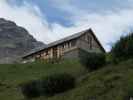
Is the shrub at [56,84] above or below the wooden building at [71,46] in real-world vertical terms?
below

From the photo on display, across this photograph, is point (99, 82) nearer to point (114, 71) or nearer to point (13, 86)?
point (114, 71)

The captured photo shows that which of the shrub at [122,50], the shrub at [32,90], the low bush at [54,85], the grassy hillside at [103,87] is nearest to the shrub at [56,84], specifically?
the low bush at [54,85]

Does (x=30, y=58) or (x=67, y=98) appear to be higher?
(x=30, y=58)

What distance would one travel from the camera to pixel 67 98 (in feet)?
79.4

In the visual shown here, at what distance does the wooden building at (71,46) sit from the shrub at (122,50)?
4430cm

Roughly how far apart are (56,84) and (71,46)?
182ft

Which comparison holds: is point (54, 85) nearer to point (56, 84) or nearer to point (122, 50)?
point (56, 84)

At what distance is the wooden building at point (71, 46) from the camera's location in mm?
82562

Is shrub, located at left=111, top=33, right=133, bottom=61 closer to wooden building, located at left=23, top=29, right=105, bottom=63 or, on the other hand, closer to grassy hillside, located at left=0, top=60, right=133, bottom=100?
grassy hillside, located at left=0, top=60, right=133, bottom=100

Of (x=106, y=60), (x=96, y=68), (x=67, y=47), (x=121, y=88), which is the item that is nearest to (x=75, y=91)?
(x=121, y=88)

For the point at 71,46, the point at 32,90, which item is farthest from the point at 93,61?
the point at 71,46

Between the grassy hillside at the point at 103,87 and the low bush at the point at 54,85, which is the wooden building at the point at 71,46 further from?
the low bush at the point at 54,85

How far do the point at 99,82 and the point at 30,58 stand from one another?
65.9m

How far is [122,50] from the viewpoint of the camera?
34750mm
